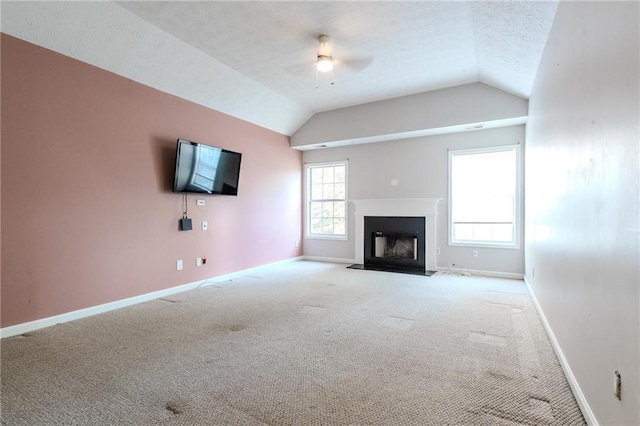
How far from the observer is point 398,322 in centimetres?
313

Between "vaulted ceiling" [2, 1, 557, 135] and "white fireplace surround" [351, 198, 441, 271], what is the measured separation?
200 centimetres

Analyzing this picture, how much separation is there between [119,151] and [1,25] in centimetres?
137

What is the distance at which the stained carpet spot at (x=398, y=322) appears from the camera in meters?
3.03

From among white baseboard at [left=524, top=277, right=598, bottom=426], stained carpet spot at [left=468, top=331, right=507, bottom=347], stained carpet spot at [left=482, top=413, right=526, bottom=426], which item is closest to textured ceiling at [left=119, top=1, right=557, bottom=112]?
white baseboard at [left=524, top=277, right=598, bottom=426]

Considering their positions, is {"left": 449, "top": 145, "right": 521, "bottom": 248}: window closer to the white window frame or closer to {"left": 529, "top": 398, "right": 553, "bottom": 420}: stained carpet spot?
the white window frame

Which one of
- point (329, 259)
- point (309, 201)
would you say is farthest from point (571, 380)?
point (309, 201)

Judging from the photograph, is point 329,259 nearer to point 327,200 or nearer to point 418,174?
point 327,200

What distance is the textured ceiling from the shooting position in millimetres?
2970

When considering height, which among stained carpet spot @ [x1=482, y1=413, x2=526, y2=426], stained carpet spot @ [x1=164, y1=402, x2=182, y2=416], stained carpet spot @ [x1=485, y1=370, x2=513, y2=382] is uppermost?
stained carpet spot @ [x1=485, y1=370, x2=513, y2=382]

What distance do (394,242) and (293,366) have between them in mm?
4273

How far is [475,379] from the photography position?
2078mm

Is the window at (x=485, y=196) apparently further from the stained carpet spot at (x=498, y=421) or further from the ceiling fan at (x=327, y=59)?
the stained carpet spot at (x=498, y=421)

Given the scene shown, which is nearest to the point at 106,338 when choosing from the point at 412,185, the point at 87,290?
the point at 87,290

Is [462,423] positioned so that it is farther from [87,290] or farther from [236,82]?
[236,82]
